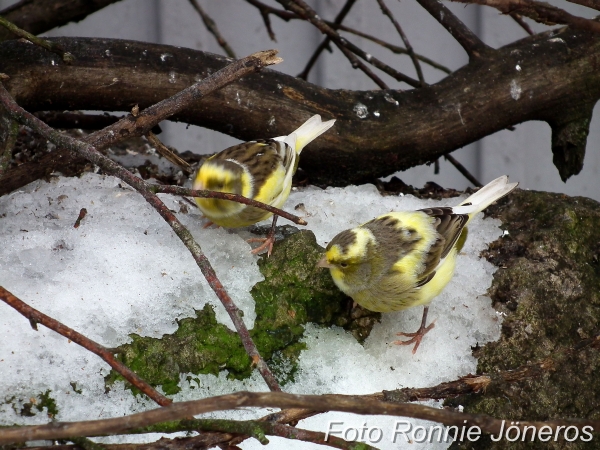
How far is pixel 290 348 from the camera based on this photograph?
2893 millimetres

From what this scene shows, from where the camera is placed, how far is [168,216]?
238 cm

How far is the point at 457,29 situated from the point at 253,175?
1.57 meters

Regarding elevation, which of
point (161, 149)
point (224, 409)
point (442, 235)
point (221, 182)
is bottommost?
point (224, 409)

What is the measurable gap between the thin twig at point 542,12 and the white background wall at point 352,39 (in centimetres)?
374

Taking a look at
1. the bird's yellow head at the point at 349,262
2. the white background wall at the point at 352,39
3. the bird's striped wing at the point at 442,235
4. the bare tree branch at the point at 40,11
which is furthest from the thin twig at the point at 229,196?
the white background wall at the point at 352,39

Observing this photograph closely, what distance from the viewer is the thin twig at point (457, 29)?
3.95 m

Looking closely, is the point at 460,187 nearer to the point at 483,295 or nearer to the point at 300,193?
the point at 300,193

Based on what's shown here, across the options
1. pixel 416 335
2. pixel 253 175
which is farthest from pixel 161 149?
pixel 416 335

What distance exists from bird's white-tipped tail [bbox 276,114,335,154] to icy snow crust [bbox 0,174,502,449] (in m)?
0.36

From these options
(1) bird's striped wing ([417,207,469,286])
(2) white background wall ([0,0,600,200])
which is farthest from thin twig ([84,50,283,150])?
(2) white background wall ([0,0,600,200])

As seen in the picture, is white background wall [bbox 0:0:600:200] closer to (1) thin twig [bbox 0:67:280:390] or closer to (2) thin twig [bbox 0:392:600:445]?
(1) thin twig [bbox 0:67:280:390]

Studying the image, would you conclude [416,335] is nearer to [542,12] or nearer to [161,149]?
[161,149]

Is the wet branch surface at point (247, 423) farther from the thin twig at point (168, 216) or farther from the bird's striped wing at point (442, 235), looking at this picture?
the bird's striped wing at point (442, 235)

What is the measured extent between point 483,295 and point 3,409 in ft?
6.77
